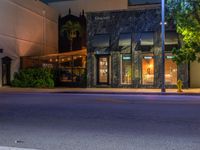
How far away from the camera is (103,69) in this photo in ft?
98.4

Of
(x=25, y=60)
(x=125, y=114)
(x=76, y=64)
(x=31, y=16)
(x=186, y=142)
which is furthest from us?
(x=31, y=16)

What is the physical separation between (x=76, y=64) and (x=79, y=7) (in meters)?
15.8

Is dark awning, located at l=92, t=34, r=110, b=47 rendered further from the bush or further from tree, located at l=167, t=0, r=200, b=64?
tree, located at l=167, t=0, r=200, b=64

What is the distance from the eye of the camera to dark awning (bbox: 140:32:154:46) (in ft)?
92.4

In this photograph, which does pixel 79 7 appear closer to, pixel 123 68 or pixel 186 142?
pixel 123 68

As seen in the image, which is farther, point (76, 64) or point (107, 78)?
point (76, 64)

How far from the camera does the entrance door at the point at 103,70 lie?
29812 mm

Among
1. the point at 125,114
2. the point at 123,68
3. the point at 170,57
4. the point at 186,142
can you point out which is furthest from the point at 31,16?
the point at 186,142

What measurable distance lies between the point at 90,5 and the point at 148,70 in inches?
797

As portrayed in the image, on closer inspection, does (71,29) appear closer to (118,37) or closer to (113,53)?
(118,37)

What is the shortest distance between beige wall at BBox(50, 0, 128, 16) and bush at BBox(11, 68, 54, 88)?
16869 millimetres

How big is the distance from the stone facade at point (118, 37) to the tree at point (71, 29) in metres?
12.9

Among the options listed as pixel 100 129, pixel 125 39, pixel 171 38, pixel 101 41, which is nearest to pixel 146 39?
pixel 125 39

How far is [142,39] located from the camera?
28406mm
